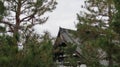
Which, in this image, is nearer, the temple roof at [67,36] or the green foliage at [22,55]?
the green foliage at [22,55]

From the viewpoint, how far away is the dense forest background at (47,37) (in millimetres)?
12555

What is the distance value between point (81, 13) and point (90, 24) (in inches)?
74.2

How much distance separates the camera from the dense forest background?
1255 cm

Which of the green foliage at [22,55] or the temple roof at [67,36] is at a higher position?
the green foliage at [22,55]

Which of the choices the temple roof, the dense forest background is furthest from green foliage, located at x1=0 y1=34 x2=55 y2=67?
the temple roof

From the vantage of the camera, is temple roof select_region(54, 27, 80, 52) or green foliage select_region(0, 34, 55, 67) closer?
green foliage select_region(0, 34, 55, 67)

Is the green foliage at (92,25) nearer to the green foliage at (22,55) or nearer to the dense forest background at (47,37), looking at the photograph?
the dense forest background at (47,37)

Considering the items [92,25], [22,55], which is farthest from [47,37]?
[22,55]

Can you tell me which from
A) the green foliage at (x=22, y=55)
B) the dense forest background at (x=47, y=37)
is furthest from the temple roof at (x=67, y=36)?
the green foliage at (x=22, y=55)

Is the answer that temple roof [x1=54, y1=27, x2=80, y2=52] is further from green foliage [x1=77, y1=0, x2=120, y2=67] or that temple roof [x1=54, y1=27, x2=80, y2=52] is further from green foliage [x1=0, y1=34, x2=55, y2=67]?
green foliage [x1=0, y1=34, x2=55, y2=67]

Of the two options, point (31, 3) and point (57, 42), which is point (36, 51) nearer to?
point (31, 3)

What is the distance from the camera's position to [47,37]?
24453mm

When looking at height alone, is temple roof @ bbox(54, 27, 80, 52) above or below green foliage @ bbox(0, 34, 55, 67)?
below

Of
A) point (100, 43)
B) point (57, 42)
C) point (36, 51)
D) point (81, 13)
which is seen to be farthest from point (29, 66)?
point (81, 13)
